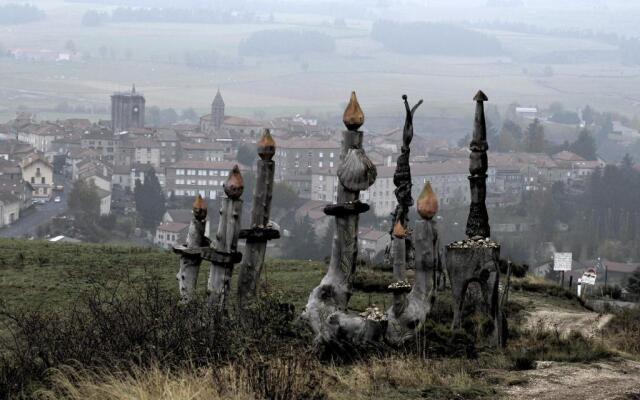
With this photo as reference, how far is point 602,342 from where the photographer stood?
11656mm

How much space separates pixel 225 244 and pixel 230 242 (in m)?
0.05

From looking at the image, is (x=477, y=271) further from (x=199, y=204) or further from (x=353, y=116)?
(x=199, y=204)

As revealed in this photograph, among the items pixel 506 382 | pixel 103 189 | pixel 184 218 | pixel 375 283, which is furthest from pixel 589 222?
pixel 506 382

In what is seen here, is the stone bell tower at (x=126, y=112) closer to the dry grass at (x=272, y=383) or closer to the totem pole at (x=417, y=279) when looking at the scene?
the totem pole at (x=417, y=279)

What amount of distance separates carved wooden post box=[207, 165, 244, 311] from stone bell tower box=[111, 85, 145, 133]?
431ft

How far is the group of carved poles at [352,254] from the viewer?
36.0ft

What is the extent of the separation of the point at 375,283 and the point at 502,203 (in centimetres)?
8777

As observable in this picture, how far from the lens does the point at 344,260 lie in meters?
11.2

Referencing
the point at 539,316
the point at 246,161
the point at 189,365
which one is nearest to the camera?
the point at 189,365

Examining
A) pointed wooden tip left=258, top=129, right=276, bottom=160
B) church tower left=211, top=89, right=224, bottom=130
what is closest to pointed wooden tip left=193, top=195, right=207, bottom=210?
pointed wooden tip left=258, top=129, right=276, bottom=160

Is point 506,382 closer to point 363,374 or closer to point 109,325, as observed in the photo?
point 363,374

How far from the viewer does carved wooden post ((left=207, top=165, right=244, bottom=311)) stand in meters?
11.7

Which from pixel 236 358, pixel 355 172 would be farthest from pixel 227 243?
pixel 236 358

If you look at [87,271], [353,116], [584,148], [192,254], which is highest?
[353,116]
